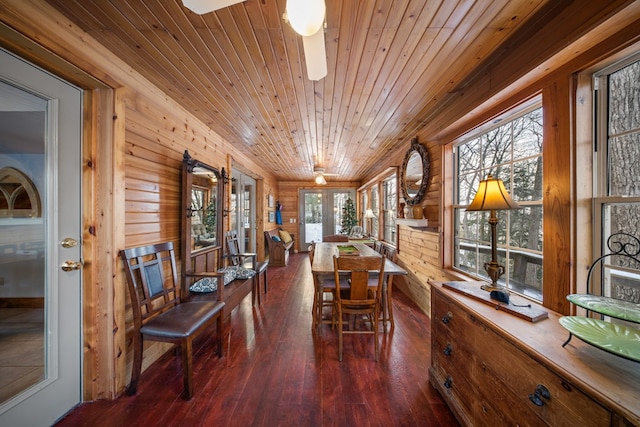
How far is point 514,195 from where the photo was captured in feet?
5.81

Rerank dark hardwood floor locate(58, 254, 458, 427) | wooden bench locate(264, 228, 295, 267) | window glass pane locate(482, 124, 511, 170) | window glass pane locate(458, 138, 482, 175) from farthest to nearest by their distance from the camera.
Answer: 1. wooden bench locate(264, 228, 295, 267)
2. window glass pane locate(458, 138, 482, 175)
3. window glass pane locate(482, 124, 511, 170)
4. dark hardwood floor locate(58, 254, 458, 427)

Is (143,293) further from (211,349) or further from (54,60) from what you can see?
(54,60)

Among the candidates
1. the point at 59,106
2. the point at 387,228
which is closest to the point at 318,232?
the point at 387,228

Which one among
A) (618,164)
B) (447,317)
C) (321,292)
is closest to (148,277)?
(321,292)

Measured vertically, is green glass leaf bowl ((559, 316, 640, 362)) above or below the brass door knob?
below

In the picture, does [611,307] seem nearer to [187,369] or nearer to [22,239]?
[187,369]

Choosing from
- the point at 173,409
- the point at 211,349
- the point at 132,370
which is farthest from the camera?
the point at 211,349

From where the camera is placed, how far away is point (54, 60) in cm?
134

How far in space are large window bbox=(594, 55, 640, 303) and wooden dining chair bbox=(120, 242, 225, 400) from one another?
8.40 ft

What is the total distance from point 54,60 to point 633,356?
9.72ft

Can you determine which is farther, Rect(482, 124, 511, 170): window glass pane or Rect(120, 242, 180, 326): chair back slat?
Rect(482, 124, 511, 170): window glass pane

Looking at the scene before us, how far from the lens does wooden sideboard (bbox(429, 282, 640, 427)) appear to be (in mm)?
737

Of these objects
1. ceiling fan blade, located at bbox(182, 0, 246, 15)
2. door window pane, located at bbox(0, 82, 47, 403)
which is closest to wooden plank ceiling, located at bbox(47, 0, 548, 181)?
ceiling fan blade, located at bbox(182, 0, 246, 15)

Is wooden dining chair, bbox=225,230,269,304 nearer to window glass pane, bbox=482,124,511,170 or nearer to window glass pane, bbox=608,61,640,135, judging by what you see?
window glass pane, bbox=482,124,511,170
